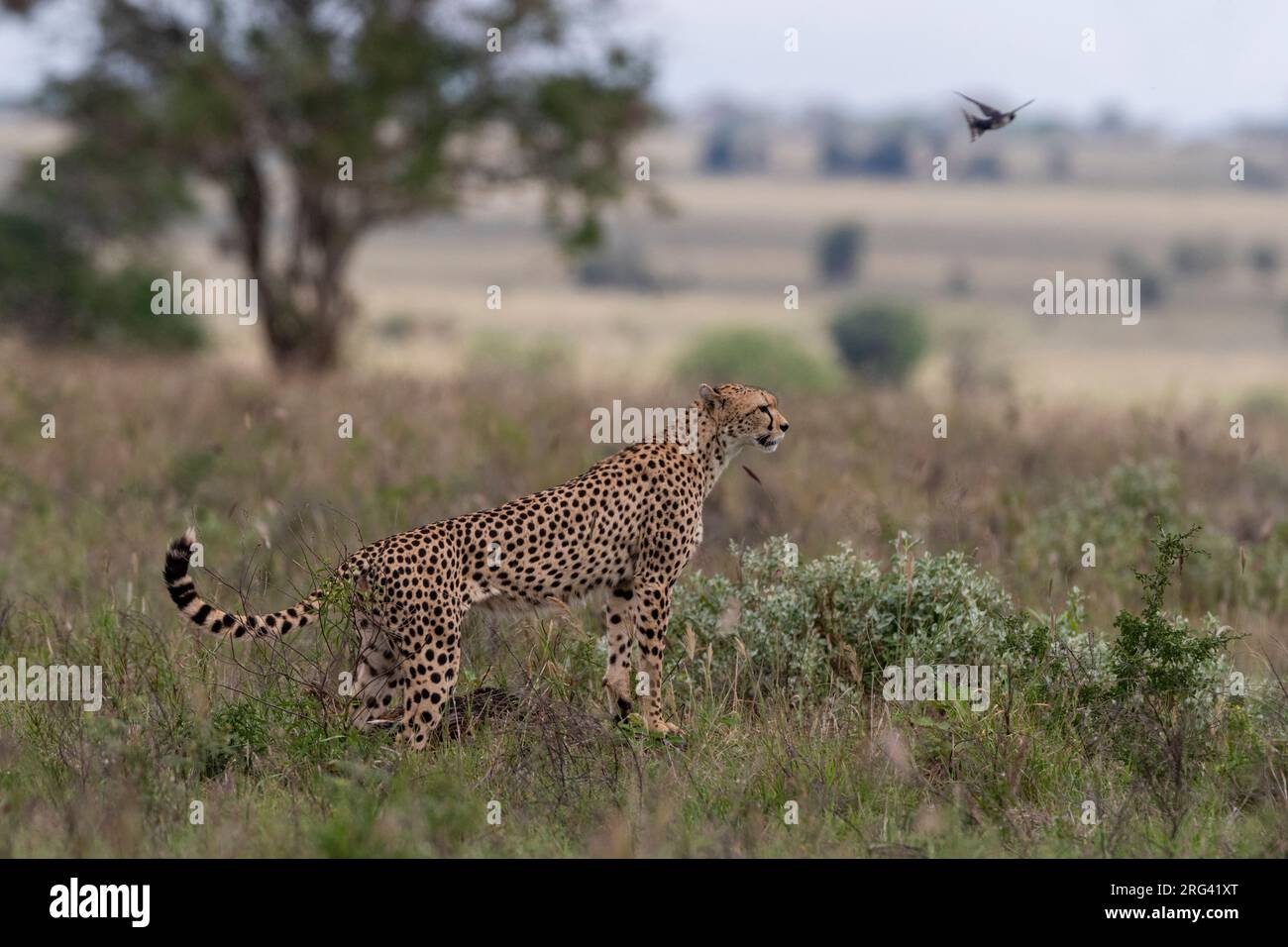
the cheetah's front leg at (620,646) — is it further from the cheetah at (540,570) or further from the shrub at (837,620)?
the shrub at (837,620)

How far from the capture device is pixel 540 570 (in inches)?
220

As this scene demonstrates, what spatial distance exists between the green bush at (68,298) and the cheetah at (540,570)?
62.0 ft

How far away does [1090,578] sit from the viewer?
812 centimetres

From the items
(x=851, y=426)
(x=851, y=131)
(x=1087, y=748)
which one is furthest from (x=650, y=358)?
(x=851, y=131)

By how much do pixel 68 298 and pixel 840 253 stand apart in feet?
141

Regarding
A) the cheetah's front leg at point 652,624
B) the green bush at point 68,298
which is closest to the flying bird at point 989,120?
the cheetah's front leg at point 652,624

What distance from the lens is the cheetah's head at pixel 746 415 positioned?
6168 mm

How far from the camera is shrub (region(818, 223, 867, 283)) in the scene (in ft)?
208

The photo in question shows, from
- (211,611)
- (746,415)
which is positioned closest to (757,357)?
(746,415)

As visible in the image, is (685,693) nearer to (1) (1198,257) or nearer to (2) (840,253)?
(2) (840,253)

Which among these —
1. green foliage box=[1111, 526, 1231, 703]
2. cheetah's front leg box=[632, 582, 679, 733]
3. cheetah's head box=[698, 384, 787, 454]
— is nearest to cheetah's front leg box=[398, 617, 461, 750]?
cheetah's front leg box=[632, 582, 679, 733]

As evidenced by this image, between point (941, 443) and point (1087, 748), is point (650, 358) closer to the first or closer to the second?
point (941, 443)

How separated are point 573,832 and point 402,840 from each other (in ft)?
1.89

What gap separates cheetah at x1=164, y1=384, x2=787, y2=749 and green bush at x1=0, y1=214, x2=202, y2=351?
1890 cm
